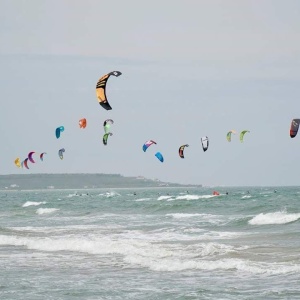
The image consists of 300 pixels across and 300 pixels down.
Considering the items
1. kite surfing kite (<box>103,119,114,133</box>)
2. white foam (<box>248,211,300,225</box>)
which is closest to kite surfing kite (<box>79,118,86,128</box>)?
kite surfing kite (<box>103,119,114,133</box>)

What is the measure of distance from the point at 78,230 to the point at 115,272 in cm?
1356

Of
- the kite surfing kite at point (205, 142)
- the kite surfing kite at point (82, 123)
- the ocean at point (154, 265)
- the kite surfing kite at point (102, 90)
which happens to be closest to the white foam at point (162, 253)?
the ocean at point (154, 265)

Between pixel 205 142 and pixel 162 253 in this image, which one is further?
pixel 205 142

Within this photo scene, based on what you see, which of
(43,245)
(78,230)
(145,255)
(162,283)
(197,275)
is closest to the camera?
(162,283)

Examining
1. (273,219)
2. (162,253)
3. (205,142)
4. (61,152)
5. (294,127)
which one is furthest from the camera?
(61,152)

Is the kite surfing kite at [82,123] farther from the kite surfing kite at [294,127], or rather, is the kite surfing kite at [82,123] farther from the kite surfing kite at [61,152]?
the kite surfing kite at [294,127]

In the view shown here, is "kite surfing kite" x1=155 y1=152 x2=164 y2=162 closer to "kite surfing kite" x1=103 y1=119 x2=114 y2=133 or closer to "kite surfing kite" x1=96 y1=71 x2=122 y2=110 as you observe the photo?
"kite surfing kite" x1=103 y1=119 x2=114 y2=133

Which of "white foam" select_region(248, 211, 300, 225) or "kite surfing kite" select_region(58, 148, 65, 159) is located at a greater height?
"kite surfing kite" select_region(58, 148, 65, 159)

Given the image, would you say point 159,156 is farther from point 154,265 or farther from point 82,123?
point 154,265

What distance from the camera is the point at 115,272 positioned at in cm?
1656

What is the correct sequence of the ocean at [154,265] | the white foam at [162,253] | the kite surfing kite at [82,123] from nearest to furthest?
the ocean at [154,265], the white foam at [162,253], the kite surfing kite at [82,123]

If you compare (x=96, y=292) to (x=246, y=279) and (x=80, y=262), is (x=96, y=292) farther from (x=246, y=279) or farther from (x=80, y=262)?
(x=80, y=262)

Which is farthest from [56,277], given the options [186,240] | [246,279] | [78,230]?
[78,230]

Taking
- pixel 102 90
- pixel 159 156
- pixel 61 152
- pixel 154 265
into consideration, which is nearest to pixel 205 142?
pixel 159 156
